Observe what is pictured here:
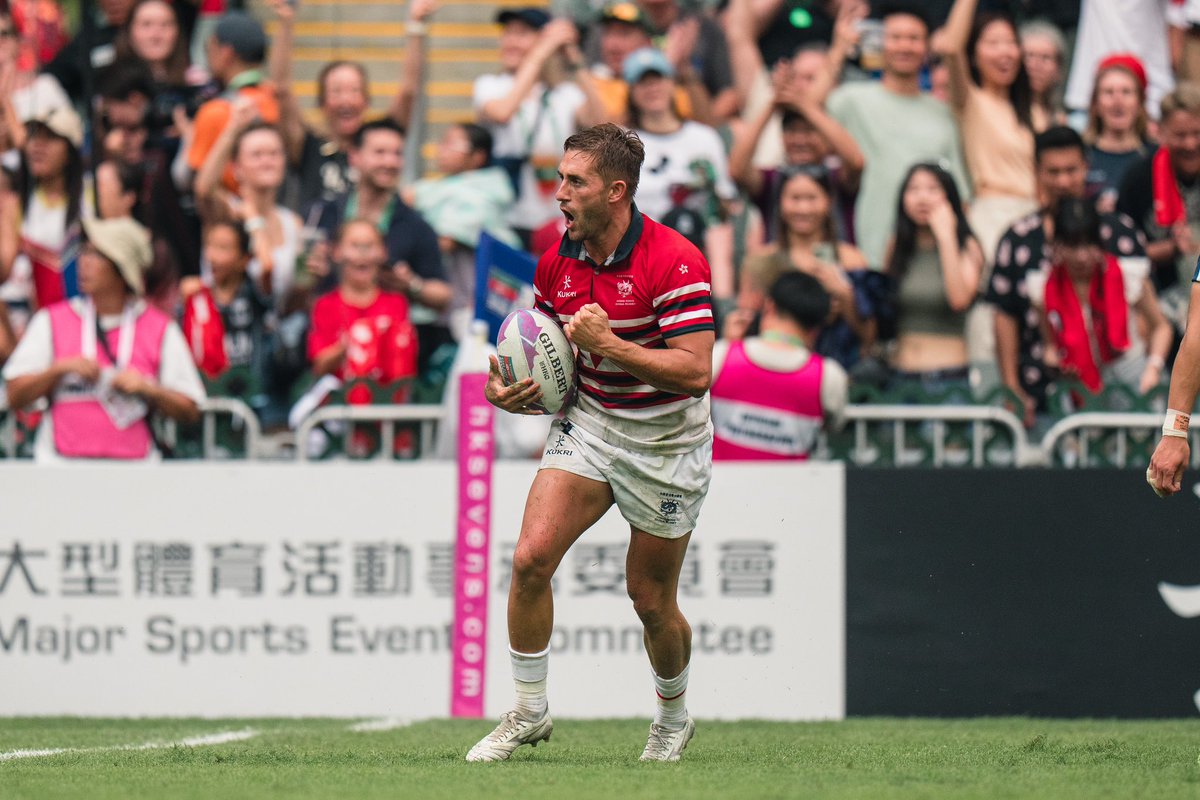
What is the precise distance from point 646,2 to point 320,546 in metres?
5.56

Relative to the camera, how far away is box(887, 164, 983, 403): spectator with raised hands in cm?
1143

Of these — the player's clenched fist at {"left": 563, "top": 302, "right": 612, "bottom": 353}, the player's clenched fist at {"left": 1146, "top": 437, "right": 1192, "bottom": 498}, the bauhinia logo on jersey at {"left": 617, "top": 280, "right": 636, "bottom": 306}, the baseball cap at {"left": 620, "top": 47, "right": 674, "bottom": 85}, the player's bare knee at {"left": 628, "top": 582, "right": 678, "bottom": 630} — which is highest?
the baseball cap at {"left": 620, "top": 47, "right": 674, "bottom": 85}

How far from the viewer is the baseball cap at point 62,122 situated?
12.9 metres

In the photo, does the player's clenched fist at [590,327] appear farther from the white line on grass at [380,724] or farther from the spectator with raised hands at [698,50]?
the spectator with raised hands at [698,50]

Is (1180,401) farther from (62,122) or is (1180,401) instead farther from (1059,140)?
(62,122)

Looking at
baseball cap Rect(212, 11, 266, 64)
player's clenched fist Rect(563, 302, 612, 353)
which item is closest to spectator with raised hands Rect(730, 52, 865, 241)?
baseball cap Rect(212, 11, 266, 64)

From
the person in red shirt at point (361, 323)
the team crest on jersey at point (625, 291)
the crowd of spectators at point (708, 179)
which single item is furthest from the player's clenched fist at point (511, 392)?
the person in red shirt at point (361, 323)

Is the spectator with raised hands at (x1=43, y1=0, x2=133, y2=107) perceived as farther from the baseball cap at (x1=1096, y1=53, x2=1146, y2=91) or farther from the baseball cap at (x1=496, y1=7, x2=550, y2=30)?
the baseball cap at (x1=1096, y1=53, x2=1146, y2=91)

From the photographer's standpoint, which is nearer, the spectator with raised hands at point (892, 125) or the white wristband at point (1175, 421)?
the white wristband at point (1175, 421)

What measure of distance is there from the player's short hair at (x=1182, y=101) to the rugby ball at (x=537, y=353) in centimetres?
614

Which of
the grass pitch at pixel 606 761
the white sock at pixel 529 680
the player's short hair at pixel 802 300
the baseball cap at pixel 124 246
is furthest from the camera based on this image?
the baseball cap at pixel 124 246

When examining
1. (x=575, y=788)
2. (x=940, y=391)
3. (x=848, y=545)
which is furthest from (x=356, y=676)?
(x=575, y=788)

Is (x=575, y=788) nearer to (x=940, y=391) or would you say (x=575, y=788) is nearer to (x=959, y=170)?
(x=940, y=391)

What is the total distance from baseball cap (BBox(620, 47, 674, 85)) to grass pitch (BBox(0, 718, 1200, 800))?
180 inches
